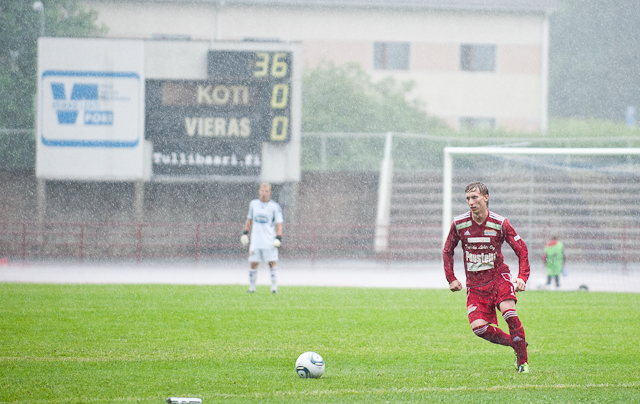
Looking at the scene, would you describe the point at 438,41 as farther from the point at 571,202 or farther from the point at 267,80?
the point at 267,80

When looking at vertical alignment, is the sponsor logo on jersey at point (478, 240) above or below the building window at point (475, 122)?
below

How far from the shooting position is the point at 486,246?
701 cm

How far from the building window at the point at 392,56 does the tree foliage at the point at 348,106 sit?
3.50 m

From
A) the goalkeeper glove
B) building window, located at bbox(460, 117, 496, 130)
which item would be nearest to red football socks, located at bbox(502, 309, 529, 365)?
the goalkeeper glove

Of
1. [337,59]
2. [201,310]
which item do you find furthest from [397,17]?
[201,310]

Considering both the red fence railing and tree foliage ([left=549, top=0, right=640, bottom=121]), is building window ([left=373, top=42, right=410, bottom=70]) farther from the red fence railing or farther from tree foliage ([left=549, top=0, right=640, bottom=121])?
tree foliage ([left=549, top=0, right=640, bottom=121])

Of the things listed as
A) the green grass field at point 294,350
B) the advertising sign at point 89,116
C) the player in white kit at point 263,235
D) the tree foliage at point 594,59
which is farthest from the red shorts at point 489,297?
the tree foliage at point 594,59

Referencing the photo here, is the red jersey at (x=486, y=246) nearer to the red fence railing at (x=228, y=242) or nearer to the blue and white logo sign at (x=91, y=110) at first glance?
the red fence railing at (x=228, y=242)

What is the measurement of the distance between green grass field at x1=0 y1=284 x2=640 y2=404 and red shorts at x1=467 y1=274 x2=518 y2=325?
46 centimetres

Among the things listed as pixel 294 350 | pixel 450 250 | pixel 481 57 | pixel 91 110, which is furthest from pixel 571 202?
pixel 450 250

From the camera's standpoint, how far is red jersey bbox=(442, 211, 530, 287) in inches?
275

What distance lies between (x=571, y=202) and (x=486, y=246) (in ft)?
51.8

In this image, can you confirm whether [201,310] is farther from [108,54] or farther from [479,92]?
[479,92]

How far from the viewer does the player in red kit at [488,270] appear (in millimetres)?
6902
